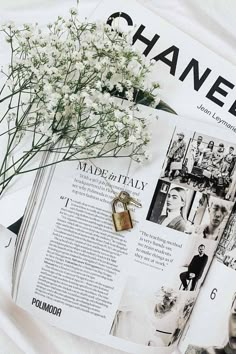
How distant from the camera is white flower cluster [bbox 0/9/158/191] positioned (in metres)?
0.61

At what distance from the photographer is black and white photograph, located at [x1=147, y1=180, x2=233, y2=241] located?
24.8 inches

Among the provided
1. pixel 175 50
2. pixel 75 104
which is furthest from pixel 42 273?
pixel 175 50

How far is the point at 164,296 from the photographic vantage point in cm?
64

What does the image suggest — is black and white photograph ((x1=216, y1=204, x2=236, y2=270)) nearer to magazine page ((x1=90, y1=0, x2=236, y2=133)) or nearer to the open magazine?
the open magazine

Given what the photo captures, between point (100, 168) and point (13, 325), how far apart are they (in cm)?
23

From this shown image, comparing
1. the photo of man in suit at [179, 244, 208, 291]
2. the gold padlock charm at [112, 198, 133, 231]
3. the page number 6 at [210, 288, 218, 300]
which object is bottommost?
the page number 6 at [210, 288, 218, 300]

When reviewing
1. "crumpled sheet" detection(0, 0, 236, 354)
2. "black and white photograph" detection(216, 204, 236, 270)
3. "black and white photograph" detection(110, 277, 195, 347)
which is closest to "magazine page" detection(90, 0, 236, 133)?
"crumpled sheet" detection(0, 0, 236, 354)

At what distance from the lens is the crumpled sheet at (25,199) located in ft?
2.18

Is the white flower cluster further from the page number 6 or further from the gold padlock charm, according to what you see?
the page number 6

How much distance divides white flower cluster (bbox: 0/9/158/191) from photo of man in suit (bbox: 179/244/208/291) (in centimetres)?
14

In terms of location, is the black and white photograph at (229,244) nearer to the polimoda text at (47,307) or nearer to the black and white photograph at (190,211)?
the black and white photograph at (190,211)

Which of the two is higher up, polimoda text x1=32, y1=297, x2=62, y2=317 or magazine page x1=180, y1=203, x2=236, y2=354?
magazine page x1=180, y1=203, x2=236, y2=354

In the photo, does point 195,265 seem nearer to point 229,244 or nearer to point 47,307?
point 229,244

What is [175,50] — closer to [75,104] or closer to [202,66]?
[202,66]
